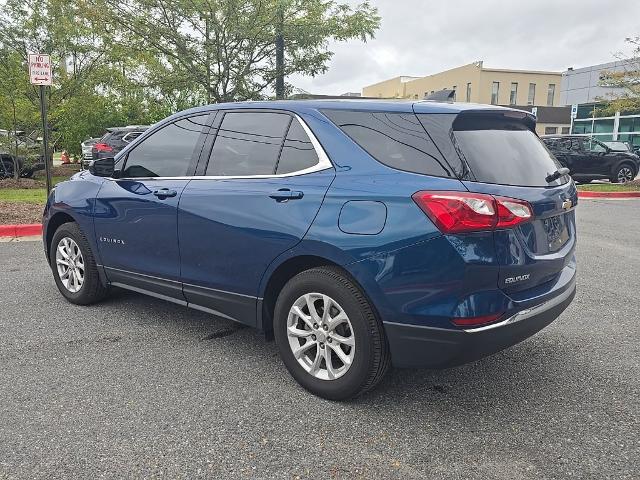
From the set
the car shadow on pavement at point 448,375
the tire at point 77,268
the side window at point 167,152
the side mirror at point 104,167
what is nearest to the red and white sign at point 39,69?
the tire at point 77,268

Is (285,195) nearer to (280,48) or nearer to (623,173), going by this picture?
(280,48)

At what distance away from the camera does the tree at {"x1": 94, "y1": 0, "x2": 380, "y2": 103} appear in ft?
39.8

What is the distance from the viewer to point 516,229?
2.73m

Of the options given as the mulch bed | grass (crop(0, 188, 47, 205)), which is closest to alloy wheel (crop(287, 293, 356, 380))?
the mulch bed

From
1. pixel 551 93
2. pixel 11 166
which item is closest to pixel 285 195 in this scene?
pixel 11 166

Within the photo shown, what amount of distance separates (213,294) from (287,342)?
68cm

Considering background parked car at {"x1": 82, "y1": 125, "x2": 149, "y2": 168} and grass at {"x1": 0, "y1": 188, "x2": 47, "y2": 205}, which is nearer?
grass at {"x1": 0, "y1": 188, "x2": 47, "y2": 205}

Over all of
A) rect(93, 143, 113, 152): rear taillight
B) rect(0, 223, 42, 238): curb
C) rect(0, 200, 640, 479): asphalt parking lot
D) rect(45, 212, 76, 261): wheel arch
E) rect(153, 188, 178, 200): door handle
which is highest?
rect(93, 143, 113, 152): rear taillight

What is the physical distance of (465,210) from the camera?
2627mm

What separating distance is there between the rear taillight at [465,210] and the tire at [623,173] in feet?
58.6

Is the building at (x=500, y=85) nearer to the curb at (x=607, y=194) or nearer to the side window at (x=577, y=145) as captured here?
the side window at (x=577, y=145)

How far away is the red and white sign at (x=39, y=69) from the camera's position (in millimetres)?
8352

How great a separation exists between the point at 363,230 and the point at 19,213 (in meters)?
8.08

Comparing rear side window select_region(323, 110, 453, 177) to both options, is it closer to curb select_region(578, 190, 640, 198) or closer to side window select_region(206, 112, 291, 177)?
side window select_region(206, 112, 291, 177)
